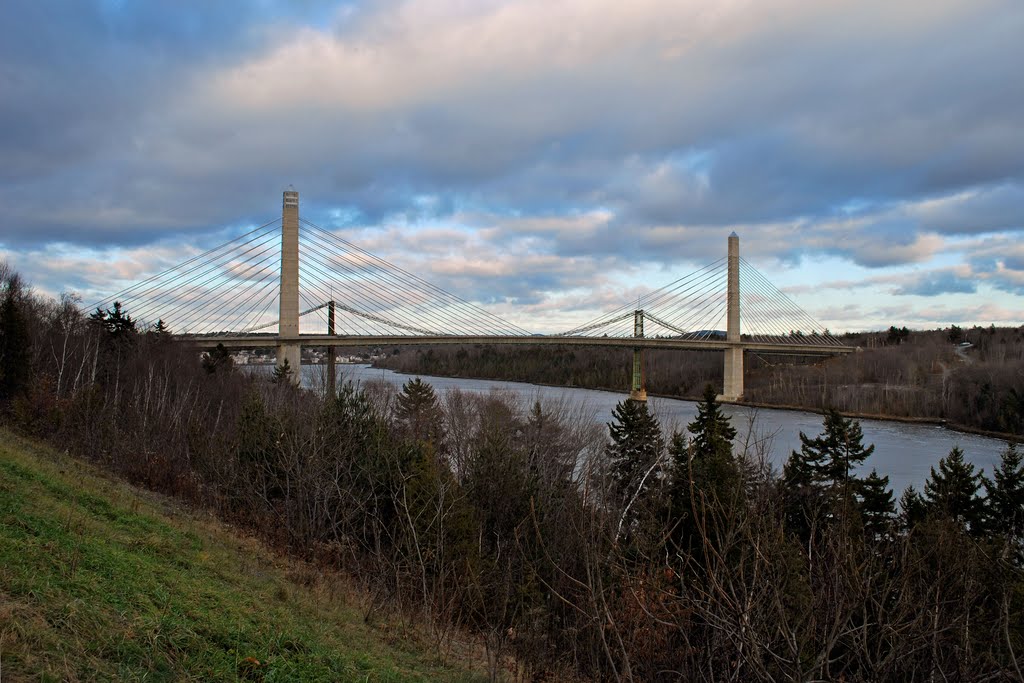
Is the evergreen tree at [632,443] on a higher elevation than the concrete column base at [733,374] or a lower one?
lower

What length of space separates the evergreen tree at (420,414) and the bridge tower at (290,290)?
9205 mm

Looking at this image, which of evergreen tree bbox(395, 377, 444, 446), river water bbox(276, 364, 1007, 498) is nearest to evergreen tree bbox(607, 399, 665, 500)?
river water bbox(276, 364, 1007, 498)

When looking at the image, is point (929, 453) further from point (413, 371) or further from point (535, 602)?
point (413, 371)

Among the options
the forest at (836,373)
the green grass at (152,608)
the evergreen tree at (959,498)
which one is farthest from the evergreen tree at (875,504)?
the forest at (836,373)

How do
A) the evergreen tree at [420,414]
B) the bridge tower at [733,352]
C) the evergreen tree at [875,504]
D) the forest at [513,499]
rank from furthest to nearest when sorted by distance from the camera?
the bridge tower at [733,352]
the evergreen tree at [420,414]
the evergreen tree at [875,504]
the forest at [513,499]

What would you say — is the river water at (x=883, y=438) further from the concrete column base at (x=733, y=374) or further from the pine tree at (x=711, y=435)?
the concrete column base at (x=733, y=374)

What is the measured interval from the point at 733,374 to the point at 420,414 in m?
30.5

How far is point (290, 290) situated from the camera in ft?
114

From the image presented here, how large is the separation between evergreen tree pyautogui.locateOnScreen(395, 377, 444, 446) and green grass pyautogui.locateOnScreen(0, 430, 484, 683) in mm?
13072

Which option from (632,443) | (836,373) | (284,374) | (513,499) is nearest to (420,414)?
(632,443)

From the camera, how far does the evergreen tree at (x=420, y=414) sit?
2280cm

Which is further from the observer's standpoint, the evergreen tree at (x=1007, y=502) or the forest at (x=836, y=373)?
the forest at (x=836, y=373)

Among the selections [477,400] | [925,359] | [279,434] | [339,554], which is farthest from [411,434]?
[925,359]

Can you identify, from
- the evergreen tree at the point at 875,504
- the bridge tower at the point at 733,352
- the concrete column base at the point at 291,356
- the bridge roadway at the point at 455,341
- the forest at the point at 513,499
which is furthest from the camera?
the bridge tower at the point at 733,352
